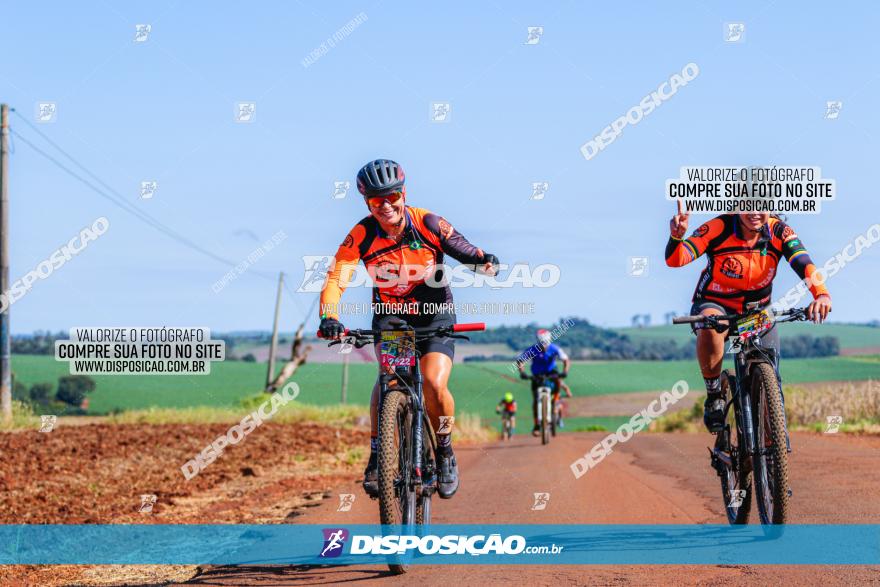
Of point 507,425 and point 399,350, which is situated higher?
point 399,350

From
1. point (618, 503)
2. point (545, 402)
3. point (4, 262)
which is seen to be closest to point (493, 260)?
point (618, 503)

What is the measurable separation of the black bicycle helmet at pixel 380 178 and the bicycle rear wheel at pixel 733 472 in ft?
11.3

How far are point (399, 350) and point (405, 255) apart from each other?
0.78m

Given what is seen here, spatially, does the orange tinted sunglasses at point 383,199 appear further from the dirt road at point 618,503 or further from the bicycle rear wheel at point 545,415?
the bicycle rear wheel at point 545,415

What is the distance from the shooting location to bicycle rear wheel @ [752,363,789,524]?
837 centimetres

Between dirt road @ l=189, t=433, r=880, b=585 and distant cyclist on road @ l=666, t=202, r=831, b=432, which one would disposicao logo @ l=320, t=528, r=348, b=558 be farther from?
distant cyclist on road @ l=666, t=202, r=831, b=432

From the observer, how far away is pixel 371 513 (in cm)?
1085

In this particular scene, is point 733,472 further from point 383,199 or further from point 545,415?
point 545,415

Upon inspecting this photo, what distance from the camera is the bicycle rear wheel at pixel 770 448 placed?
8.37m

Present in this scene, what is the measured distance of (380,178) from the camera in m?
8.10

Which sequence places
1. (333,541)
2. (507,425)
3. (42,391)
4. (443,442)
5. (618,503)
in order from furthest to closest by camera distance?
1. (42,391)
2. (507,425)
3. (618,503)
4. (333,541)
5. (443,442)

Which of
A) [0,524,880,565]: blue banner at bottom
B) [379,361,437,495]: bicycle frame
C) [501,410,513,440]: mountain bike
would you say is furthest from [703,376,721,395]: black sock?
[501,410,513,440]: mountain bike

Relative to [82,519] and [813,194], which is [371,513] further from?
[813,194]

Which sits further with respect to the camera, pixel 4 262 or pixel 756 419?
pixel 4 262
